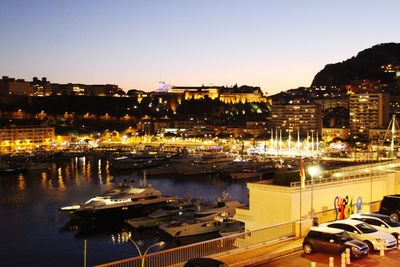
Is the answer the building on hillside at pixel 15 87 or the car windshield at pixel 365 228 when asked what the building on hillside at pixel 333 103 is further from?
the car windshield at pixel 365 228

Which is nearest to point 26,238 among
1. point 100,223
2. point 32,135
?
point 100,223

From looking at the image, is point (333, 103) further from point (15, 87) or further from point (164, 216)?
point (164, 216)

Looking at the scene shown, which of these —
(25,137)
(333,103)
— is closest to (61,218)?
(25,137)

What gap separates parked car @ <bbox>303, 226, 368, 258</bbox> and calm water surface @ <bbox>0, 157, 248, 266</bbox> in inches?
411

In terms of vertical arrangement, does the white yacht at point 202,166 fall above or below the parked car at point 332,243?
below

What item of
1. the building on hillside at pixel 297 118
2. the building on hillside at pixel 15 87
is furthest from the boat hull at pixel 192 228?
the building on hillside at pixel 15 87

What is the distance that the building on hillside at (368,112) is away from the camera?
85.2 meters

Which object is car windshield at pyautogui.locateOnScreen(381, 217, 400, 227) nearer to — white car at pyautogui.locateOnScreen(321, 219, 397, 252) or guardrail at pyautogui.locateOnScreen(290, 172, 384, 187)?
white car at pyautogui.locateOnScreen(321, 219, 397, 252)

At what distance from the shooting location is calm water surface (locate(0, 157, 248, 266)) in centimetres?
1772

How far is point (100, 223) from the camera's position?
23000 millimetres

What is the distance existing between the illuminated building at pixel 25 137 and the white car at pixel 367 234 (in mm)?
73047

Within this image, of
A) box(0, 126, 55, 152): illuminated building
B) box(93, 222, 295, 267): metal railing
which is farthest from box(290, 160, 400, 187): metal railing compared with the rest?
box(0, 126, 55, 152): illuminated building

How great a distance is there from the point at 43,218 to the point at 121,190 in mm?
4663

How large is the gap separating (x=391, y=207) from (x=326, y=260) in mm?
3885
